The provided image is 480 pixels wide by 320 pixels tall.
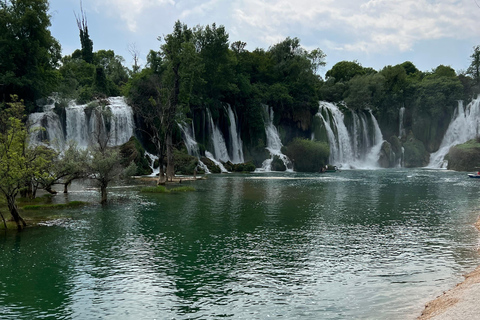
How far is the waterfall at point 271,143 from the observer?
7944 centimetres

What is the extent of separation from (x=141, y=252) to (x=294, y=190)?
2710 cm

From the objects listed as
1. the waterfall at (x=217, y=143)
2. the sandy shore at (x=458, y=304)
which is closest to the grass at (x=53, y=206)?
the sandy shore at (x=458, y=304)

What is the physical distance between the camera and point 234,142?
81.0 meters

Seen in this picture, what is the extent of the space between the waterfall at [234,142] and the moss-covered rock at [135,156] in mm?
23385

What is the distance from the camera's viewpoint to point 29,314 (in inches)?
484

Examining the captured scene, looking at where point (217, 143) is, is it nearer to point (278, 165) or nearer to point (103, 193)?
point (278, 165)

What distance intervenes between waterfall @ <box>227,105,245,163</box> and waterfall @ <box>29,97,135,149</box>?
2246 centimetres

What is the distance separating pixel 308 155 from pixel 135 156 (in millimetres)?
33414

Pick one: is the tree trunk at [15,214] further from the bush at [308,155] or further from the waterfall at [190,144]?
the bush at [308,155]

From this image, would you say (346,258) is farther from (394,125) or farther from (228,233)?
(394,125)

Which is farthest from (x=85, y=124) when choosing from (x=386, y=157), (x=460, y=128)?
(x=460, y=128)

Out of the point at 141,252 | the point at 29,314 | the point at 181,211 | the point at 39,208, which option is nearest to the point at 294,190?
the point at 181,211

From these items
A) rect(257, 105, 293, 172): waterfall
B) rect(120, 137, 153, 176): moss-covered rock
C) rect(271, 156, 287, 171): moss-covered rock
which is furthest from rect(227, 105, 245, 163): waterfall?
rect(120, 137, 153, 176): moss-covered rock

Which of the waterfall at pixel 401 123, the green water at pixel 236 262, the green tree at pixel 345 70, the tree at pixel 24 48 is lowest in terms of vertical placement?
the green water at pixel 236 262
